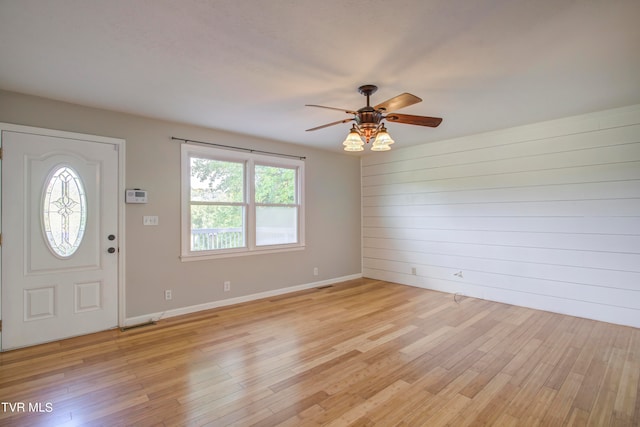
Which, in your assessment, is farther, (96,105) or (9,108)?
(96,105)

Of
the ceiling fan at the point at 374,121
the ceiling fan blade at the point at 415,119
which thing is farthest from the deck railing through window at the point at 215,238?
the ceiling fan blade at the point at 415,119

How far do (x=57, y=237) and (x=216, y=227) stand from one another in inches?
70.3

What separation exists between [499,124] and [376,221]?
9.17ft

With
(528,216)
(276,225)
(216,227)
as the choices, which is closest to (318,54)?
(216,227)

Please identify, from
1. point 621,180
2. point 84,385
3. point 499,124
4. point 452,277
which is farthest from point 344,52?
point 452,277

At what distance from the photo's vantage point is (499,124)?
4.31 metres

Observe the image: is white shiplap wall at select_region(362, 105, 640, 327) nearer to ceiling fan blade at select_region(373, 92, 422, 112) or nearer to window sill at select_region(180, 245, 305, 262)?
window sill at select_region(180, 245, 305, 262)

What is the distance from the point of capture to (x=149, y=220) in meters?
3.94

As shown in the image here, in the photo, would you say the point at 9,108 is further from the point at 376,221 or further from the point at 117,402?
the point at 376,221

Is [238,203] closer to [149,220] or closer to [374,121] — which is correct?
[149,220]

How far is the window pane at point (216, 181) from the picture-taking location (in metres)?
Result: 4.39

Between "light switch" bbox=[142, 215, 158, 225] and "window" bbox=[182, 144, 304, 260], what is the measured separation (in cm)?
34

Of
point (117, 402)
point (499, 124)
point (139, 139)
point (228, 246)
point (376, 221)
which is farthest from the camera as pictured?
point (376, 221)

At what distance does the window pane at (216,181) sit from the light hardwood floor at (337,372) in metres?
1.67
